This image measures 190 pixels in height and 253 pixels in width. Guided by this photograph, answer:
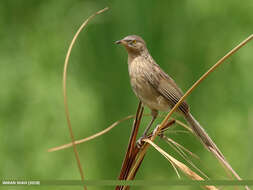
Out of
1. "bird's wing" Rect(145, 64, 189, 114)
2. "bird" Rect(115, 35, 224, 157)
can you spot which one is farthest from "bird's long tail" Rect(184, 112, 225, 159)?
"bird's wing" Rect(145, 64, 189, 114)

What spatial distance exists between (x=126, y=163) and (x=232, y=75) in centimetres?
329

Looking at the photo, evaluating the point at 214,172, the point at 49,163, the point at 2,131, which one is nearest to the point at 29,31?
the point at 2,131

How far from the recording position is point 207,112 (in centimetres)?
467

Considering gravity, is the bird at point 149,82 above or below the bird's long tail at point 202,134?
above

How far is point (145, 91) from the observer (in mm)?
2770

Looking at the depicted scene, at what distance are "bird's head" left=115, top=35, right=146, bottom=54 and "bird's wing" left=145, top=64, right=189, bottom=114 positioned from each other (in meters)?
0.17

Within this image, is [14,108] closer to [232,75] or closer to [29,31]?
[29,31]

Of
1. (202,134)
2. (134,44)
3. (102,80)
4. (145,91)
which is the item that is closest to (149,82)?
(145,91)

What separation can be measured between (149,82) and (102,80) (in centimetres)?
181

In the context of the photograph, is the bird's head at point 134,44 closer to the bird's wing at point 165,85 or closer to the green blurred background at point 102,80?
the bird's wing at point 165,85

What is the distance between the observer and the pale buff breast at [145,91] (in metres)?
2.73

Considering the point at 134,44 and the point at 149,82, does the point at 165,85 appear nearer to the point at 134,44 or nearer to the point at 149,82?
the point at 149,82

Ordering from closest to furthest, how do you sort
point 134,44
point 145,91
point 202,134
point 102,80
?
point 202,134
point 145,91
point 134,44
point 102,80

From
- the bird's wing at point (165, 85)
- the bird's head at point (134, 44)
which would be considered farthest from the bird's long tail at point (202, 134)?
the bird's head at point (134, 44)
